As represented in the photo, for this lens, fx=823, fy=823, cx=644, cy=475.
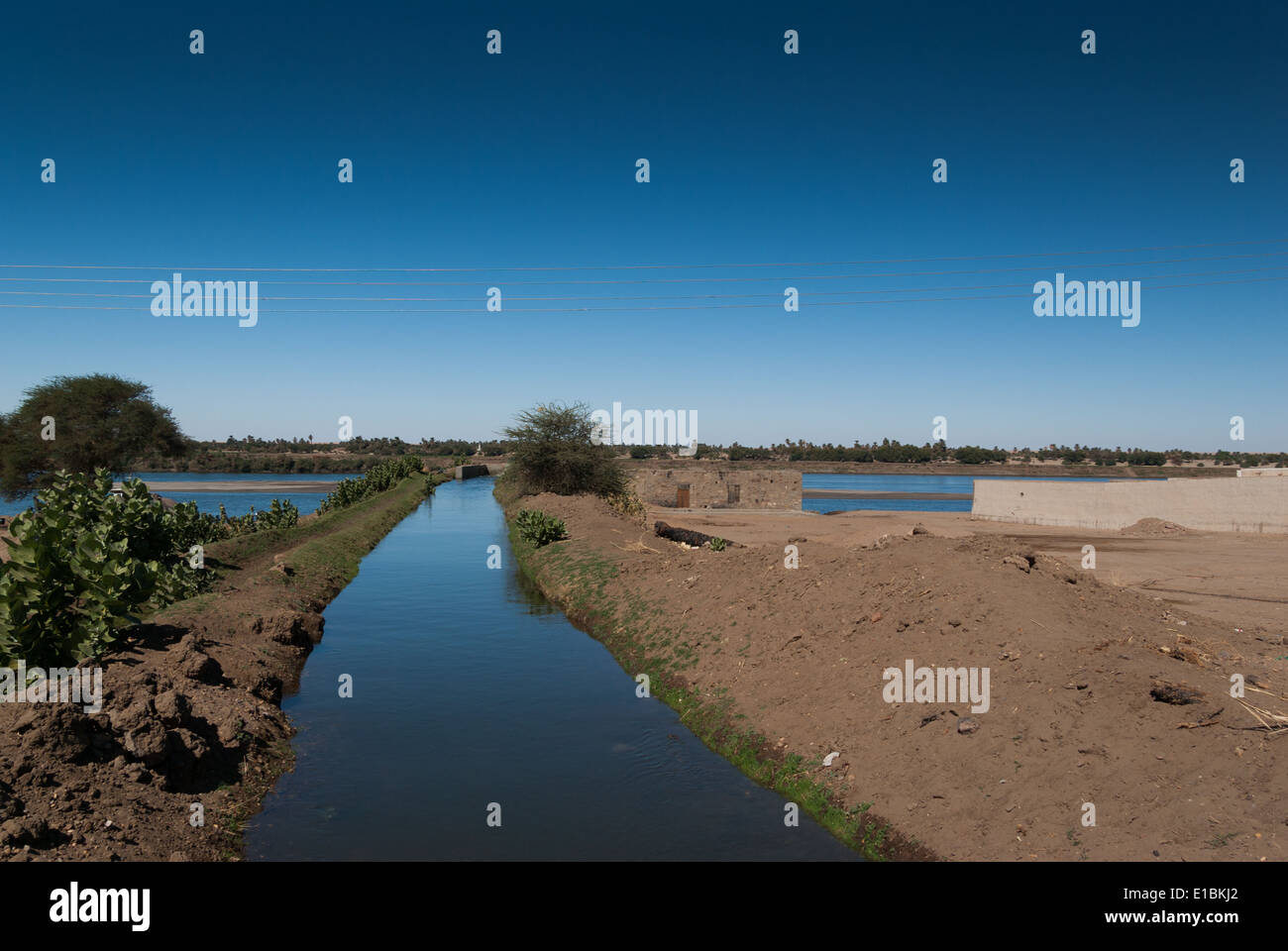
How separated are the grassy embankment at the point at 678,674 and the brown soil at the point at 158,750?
562 cm

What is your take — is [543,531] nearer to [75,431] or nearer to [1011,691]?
[1011,691]

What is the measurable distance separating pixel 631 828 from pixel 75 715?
5413 millimetres

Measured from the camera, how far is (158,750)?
26.4 ft

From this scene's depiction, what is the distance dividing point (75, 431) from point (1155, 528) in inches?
2254

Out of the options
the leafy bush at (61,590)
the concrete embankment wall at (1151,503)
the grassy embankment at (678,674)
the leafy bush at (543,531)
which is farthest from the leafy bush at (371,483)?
the concrete embankment wall at (1151,503)

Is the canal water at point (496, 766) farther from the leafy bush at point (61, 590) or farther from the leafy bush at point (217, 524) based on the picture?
the leafy bush at point (217, 524)

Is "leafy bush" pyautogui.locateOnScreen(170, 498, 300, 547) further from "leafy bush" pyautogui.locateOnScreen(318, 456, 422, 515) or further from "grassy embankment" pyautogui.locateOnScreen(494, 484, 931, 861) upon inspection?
"leafy bush" pyautogui.locateOnScreen(318, 456, 422, 515)

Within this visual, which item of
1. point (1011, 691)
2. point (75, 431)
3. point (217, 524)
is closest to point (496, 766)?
point (1011, 691)

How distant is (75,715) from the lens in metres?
7.64
